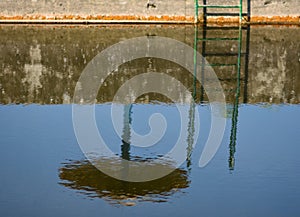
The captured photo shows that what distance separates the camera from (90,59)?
1562 cm

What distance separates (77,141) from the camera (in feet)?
31.4

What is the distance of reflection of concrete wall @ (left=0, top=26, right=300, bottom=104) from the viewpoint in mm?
12914

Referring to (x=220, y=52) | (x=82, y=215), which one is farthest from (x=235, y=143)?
(x=220, y=52)

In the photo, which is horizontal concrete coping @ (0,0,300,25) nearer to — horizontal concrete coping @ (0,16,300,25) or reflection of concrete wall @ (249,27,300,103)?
horizontal concrete coping @ (0,16,300,25)

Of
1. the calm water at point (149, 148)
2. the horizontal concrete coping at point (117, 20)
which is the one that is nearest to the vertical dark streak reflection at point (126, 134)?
the calm water at point (149, 148)

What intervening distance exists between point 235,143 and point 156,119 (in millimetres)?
1694

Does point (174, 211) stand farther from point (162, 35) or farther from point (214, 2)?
point (214, 2)

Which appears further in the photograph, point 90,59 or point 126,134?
point 90,59

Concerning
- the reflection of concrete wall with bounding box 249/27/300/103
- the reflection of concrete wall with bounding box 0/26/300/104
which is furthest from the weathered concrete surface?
the reflection of concrete wall with bounding box 249/27/300/103

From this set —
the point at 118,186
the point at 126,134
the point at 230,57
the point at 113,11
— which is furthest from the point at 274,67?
the point at 118,186

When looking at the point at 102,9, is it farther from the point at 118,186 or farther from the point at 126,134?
the point at 118,186

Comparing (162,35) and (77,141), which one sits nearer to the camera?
(77,141)

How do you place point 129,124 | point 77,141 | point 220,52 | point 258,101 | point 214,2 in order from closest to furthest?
point 77,141 → point 129,124 → point 258,101 → point 220,52 → point 214,2

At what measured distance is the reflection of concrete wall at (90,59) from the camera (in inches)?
508
